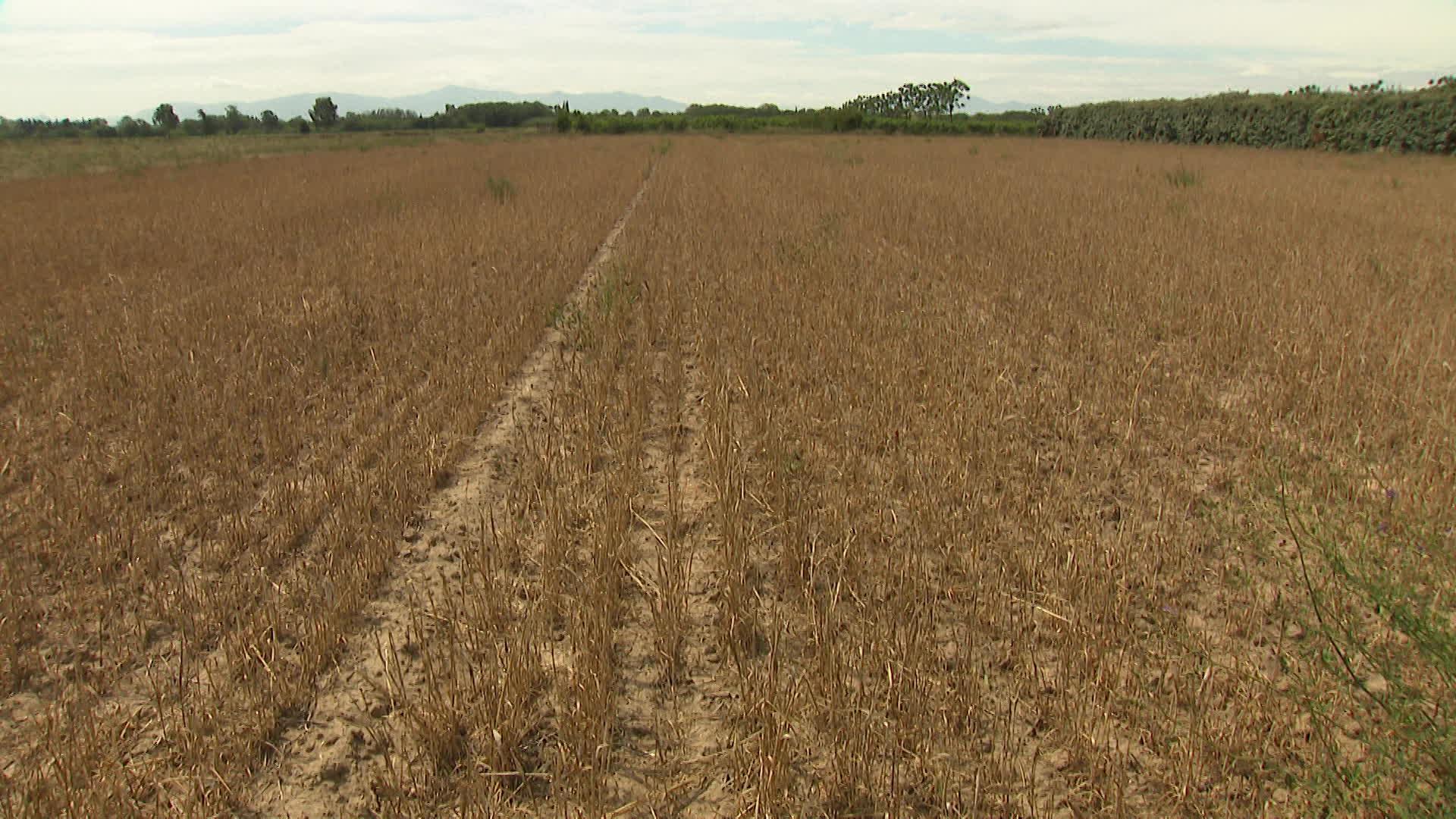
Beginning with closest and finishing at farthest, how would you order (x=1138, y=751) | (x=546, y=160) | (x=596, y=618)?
1. (x=1138, y=751)
2. (x=596, y=618)
3. (x=546, y=160)

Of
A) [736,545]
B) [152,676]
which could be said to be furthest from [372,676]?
[736,545]

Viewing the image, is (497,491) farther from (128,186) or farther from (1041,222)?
(128,186)

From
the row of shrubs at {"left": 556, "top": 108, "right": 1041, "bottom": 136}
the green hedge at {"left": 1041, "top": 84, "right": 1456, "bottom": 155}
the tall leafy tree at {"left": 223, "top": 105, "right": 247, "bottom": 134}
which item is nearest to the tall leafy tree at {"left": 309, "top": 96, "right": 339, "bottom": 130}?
the tall leafy tree at {"left": 223, "top": 105, "right": 247, "bottom": 134}

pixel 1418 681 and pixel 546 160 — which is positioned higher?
pixel 546 160

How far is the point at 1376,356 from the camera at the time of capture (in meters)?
4.82

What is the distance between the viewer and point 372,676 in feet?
7.73

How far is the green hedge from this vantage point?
2233 centimetres

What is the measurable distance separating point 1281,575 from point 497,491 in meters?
3.10

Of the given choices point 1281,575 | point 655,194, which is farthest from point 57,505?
point 655,194

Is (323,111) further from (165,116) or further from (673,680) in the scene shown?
(673,680)

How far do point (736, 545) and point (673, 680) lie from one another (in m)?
0.64

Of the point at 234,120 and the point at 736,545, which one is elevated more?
the point at 234,120

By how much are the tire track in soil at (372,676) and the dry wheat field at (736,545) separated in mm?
14

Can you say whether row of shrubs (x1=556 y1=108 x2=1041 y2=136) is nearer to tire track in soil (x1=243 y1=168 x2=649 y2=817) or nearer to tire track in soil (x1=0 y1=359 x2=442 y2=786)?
tire track in soil (x1=243 y1=168 x2=649 y2=817)
